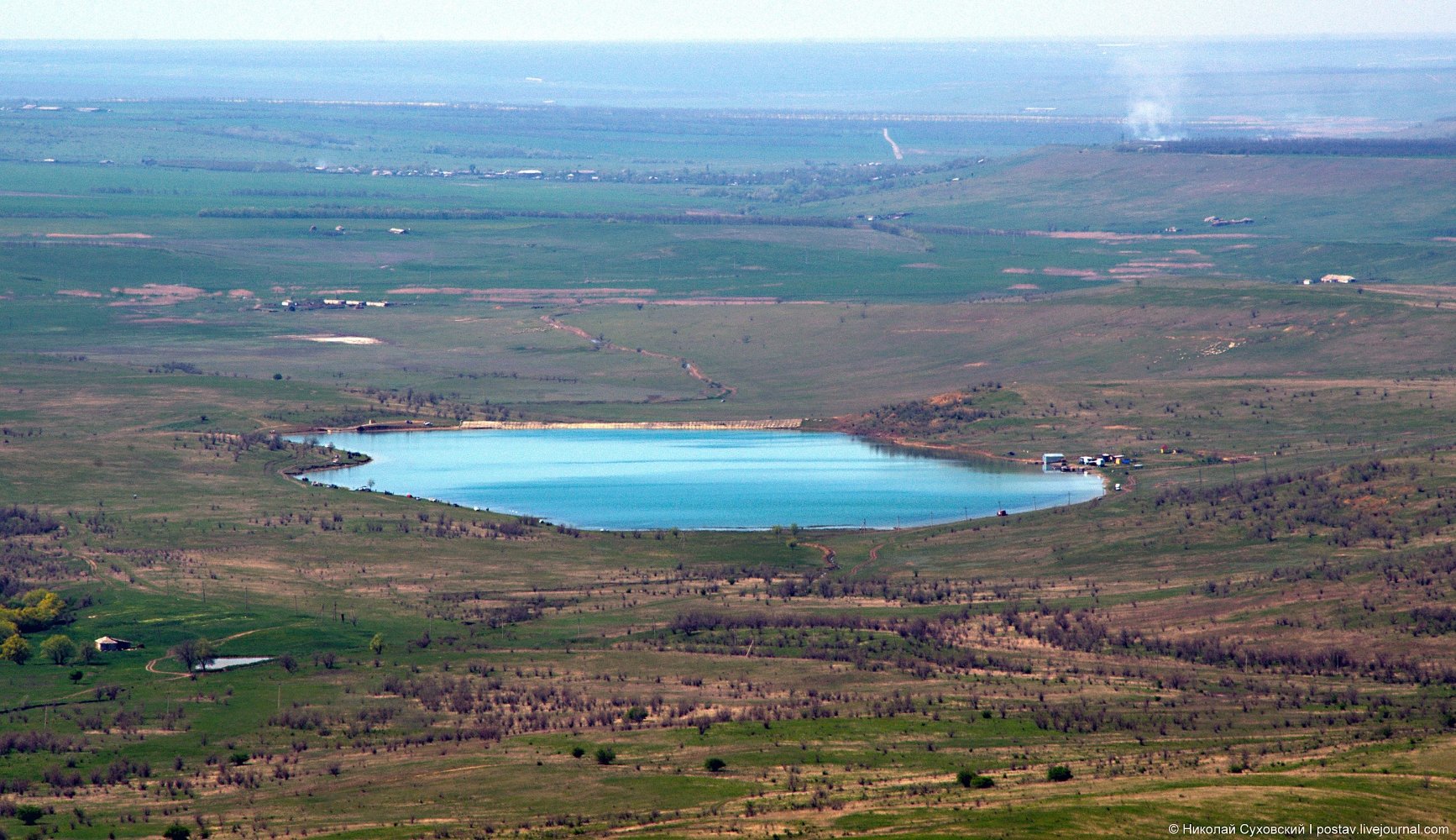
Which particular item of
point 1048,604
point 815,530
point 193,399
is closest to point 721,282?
point 193,399

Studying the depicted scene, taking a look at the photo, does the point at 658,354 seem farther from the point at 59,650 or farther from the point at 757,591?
the point at 59,650

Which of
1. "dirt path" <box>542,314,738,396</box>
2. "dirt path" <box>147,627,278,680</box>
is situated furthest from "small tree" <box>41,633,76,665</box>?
"dirt path" <box>542,314,738,396</box>

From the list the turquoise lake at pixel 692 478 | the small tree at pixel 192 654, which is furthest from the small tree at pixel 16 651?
the turquoise lake at pixel 692 478

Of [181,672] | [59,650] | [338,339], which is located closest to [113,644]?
[59,650]

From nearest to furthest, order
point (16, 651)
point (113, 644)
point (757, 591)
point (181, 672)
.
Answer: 1. point (181, 672)
2. point (16, 651)
3. point (113, 644)
4. point (757, 591)

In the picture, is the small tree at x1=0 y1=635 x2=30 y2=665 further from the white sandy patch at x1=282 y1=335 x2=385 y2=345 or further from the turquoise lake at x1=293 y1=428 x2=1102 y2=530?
the white sandy patch at x1=282 y1=335 x2=385 y2=345
